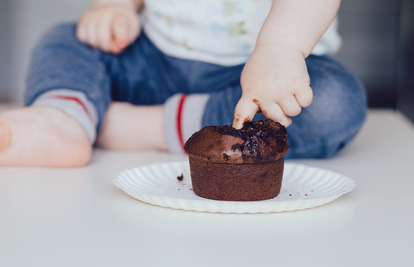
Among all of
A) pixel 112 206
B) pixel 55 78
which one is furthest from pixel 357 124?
pixel 55 78

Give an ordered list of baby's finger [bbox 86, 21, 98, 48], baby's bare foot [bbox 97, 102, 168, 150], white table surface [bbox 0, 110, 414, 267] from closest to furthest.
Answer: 1. white table surface [bbox 0, 110, 414, 267]
2. baby's bare foot [bbox 97, 102, 168, 150]
3. baby's finger [bbox 86, 21, 98, 48]

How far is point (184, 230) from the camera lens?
0.59 metres

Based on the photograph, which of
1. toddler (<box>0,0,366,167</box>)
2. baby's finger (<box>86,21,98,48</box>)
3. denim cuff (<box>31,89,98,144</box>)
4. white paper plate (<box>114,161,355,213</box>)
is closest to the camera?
white paper plate (<box>114,161,355,213</box>)

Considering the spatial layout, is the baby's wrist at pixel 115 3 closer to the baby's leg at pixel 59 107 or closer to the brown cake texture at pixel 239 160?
the baby's leg at pixel 59 107

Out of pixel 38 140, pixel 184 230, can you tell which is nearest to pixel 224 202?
pixel 184 230

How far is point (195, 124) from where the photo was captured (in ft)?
3.64

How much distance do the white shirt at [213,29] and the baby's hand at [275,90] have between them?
0.52 m

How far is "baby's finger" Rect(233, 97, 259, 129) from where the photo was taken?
698mm

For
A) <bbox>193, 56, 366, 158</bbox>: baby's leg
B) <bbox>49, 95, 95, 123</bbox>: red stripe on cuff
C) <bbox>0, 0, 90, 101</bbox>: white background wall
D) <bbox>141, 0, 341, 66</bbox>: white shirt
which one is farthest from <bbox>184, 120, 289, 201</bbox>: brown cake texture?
<bbox>0, 0, 90, 101</bbox>: white background wall

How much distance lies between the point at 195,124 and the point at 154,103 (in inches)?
12.1

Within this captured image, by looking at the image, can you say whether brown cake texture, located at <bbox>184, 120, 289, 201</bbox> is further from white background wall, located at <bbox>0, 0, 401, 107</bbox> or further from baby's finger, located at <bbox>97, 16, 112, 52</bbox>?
white background wall, located at <bbox>0, 0, 401, 107</bbox>

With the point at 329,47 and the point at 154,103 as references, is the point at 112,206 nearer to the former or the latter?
the point at 154,103

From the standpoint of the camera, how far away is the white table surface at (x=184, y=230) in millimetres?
507

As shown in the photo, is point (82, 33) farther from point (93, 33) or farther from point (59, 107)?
point (59, 107)
